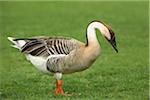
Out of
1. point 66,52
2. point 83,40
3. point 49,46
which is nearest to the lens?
point 66,52

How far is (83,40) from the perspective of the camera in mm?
19734

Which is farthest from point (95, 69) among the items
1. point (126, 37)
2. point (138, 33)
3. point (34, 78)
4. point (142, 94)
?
point (138, 33)

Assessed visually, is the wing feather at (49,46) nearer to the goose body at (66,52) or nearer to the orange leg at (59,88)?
the goose body at (66,52)

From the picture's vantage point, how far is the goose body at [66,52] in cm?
1048

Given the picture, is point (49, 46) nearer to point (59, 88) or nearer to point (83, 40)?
point (59, 88)

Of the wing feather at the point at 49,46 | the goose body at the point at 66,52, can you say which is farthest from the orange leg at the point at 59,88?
the wing feather at the point at 49,46

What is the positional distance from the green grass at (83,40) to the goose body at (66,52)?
1.90 feet

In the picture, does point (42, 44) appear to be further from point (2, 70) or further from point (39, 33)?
point (39, 33)

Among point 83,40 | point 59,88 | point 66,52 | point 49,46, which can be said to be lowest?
point 59,88

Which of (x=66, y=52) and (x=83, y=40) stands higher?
(x=83, y=40)

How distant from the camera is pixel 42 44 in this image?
35.4 ft

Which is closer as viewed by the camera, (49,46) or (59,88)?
(49,46)

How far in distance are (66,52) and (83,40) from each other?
9255 mm

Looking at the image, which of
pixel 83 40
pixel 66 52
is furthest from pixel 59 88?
pixel 83 40
